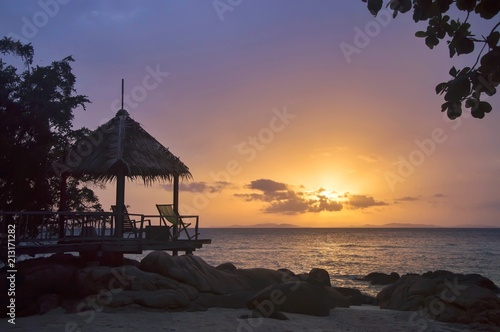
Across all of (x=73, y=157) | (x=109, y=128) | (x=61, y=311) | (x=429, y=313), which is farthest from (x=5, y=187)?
(x=429, y=313)

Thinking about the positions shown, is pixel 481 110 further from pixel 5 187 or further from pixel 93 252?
pixel 5 187

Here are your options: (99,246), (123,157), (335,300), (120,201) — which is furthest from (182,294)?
(335,300)

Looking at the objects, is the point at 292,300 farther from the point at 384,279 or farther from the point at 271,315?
the point at 384,279

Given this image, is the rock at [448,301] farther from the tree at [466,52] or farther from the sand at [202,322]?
the tree at [466,52]

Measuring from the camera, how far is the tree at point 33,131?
1855 cm

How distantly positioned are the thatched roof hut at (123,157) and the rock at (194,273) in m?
1.77

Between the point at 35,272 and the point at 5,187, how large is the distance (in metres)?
5.49

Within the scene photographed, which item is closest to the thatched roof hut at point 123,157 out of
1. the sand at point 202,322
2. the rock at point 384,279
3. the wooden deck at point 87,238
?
the wooden deck at point 87,238

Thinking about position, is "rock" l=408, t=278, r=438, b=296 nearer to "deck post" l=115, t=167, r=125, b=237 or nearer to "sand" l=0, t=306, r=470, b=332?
"sand" l=0, t=306, r=470, b=332

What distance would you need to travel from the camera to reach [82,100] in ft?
70.2

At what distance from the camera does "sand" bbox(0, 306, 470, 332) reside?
11.5 metres

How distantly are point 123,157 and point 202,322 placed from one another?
23.8 feet

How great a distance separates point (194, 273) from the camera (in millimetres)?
16406

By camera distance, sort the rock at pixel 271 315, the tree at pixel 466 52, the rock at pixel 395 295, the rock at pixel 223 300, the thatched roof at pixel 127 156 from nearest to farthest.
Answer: the tree at pixel 466 52 < the rock at pixel 271 315 < the rock at pixel 223 300 < the thatched roof at pixel 127 156 < the rock at pixel 395 295
